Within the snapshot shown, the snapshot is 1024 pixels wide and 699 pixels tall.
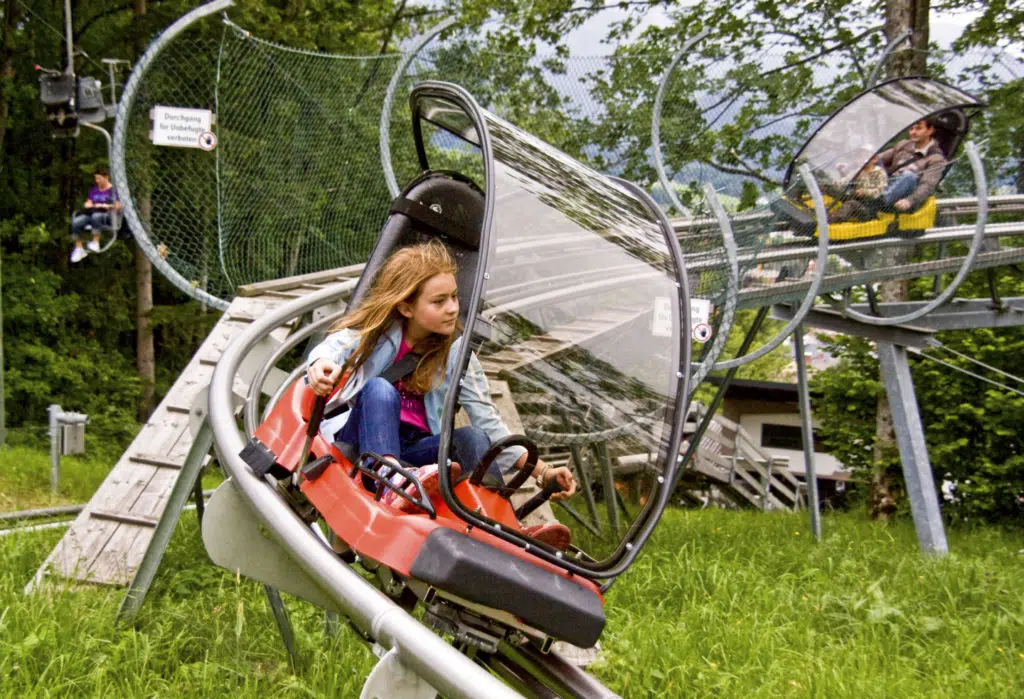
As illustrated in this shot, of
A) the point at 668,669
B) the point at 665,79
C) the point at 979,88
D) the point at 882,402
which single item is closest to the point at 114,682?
the point at 668,669

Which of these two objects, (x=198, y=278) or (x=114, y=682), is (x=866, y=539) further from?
(x=114, y=682)

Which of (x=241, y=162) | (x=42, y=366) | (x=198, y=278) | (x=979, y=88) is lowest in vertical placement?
(x=42, y=366)

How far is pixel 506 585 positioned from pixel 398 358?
88 centimetres

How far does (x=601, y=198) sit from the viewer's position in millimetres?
3172

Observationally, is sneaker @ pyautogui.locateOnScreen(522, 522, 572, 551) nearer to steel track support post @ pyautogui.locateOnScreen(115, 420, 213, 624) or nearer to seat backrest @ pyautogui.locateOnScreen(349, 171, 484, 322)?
seat backrest @ pyautogui.locateOnScreen(349, 171, 484, 322)

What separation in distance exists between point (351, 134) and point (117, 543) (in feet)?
15.9

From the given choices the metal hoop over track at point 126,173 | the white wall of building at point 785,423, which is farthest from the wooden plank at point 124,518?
the white wall of building at point 785,423

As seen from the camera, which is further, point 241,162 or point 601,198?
point 241,162

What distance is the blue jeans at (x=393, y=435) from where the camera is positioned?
274 cm

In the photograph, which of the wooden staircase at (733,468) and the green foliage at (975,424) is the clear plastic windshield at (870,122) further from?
the wooden staircase at (733,468)

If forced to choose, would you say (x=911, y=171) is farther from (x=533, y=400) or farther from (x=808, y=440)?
(x=533, y=400)

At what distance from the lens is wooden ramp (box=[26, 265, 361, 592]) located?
14.8 feet

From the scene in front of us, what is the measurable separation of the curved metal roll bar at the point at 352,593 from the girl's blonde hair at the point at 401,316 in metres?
0.44

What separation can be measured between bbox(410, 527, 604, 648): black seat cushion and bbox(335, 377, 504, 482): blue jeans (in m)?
0.31
